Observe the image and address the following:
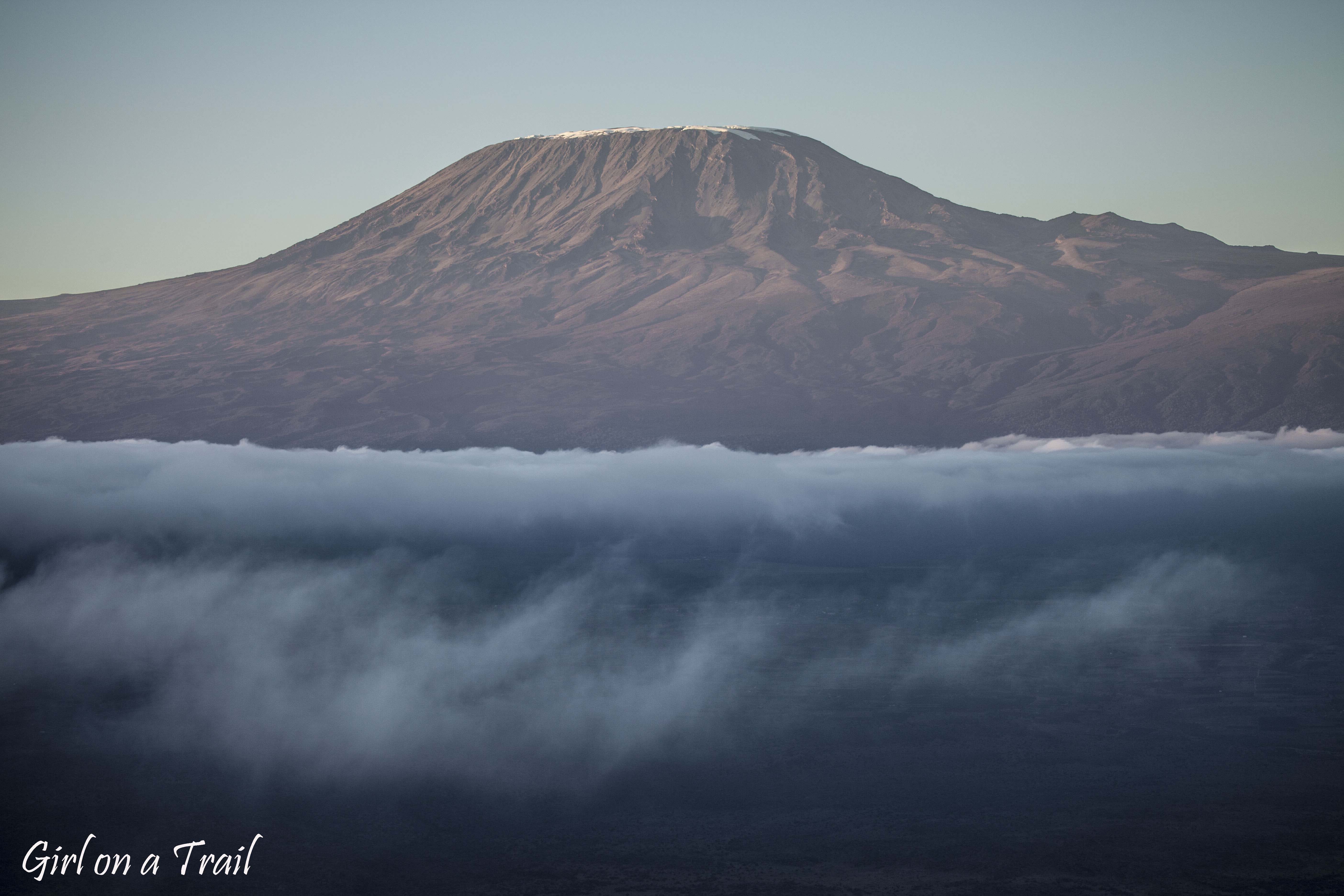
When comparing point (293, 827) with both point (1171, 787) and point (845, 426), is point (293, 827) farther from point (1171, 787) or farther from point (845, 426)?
point (845, 426)

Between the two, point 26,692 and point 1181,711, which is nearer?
point 1181,711

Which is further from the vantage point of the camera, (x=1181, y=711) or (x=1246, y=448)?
(x=1246, y=448)

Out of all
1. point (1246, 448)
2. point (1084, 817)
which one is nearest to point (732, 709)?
point (1084, 817)

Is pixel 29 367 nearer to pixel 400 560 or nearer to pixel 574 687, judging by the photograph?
pixel 400 560

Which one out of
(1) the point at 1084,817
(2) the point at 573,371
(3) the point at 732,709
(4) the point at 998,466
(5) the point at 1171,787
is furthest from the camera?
(2) the point at 573,371

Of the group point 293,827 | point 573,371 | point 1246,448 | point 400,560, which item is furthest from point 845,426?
point 293,827

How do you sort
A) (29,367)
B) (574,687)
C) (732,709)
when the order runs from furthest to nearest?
(29,367) < (574,687) < (732,709)

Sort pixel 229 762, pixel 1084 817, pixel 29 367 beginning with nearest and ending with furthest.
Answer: pixel 1084 817, pixel 229 762, pixel 29 367

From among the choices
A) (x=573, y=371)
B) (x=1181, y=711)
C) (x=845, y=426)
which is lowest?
(x=1181, y=711)

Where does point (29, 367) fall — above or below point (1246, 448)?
above
